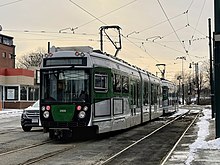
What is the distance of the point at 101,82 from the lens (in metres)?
17.4

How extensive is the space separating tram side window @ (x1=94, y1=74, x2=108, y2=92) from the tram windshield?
2.02ft

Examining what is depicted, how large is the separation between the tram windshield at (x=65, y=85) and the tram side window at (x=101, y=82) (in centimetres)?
62

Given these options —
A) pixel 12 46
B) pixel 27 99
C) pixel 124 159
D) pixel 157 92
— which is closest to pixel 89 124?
pixel 124 159

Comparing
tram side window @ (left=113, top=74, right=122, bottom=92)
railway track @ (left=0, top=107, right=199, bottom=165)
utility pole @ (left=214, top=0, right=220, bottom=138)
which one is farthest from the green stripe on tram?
utility pole @ (left=214, top=0, right=220, bottom=138)

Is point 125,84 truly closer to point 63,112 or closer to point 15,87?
point 63,112

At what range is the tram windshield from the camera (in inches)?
647

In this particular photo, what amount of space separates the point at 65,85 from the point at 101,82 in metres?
1.57

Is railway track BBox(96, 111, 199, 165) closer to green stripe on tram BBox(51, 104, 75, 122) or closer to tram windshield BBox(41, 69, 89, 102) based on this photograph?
green stripe on tram BBox(51, 104, 75, 122)

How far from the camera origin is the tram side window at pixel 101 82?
55.9ft

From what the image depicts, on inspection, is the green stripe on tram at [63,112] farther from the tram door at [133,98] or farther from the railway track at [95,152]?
the tram door at [133,98]

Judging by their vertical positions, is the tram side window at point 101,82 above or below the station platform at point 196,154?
above

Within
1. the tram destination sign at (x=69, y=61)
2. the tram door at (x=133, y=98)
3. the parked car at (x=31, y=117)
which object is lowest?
the parked car at (x=31, y=117)

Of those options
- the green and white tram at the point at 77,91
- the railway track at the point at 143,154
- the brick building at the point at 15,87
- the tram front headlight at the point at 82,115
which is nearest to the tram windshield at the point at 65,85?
the green and white tram at the point at 77,91

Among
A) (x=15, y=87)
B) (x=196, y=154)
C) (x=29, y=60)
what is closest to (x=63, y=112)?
(x=196, y=154)
